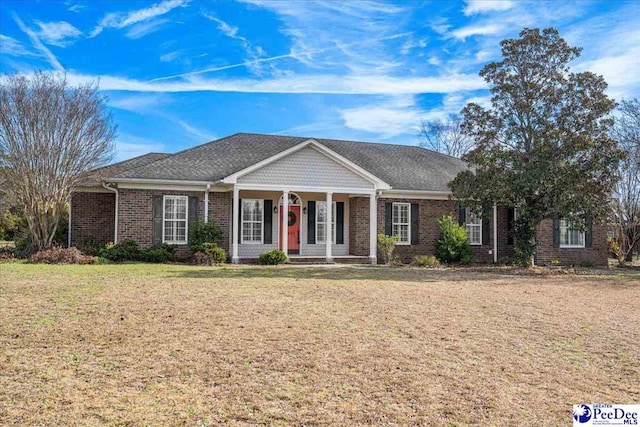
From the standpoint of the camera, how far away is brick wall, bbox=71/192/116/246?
1934 centimetres

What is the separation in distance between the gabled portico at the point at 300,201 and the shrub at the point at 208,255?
0.74 metres

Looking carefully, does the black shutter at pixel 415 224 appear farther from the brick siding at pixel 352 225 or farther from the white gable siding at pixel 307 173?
the white gable siding at pixel 307 173

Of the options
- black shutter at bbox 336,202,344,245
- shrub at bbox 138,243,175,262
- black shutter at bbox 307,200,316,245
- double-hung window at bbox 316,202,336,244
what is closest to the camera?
shrub at bbox 138,243,175,262

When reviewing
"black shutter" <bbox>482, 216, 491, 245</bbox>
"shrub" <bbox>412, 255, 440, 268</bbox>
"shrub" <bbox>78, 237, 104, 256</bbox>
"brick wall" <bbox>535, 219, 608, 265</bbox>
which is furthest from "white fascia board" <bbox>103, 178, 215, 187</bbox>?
"brick wall" <bbox>535, 219, 608, 265</bbox>

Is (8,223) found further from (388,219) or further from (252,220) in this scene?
(388,219)

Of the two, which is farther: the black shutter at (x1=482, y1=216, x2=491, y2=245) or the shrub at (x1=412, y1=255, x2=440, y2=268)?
the black shutter at (x1=482, y1=216, x2=491, y2=245)

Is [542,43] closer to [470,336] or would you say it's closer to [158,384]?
[470,336]

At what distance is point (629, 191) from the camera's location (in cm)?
2297

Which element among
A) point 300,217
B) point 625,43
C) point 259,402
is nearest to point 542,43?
point 625,43

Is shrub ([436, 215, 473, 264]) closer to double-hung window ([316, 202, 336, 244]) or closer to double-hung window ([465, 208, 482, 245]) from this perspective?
double-hung window ([465, 208, 482, 245])

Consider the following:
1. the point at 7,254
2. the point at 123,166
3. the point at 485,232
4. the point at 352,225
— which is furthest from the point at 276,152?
the point at 7,254

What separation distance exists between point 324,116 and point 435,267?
37.6 feet

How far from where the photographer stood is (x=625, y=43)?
14.8m

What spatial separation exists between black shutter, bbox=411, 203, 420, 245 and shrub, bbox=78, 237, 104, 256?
455 inches
